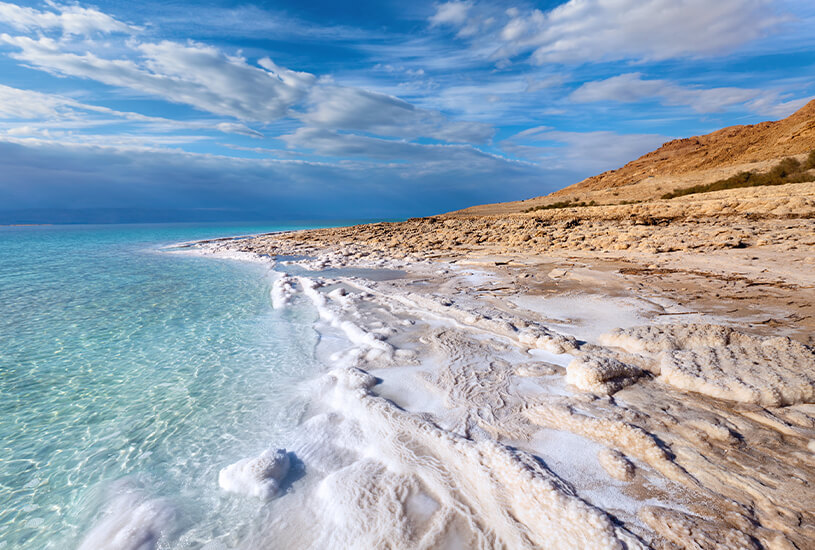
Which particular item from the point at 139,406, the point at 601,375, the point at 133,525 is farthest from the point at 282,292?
the point at 601,375

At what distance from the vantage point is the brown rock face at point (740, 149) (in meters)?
26.2

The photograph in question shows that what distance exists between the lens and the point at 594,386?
348cm

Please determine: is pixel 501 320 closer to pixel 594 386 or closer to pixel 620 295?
pixel 594 386

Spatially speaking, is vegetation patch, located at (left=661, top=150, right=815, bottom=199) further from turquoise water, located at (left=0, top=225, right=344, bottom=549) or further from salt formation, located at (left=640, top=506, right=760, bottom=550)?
turquoise water, located at (left=0, top=225, right=344, bottom=549)

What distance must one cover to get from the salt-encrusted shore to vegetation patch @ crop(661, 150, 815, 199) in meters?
18.4

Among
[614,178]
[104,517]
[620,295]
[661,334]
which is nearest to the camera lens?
[104,517]

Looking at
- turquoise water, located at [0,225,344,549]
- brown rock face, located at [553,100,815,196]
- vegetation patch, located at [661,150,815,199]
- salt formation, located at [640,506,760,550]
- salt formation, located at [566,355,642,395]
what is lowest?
turquoise water, located at [0,225,344,549]

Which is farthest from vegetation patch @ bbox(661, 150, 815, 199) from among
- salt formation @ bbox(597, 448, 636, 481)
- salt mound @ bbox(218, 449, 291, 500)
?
salt mound @ bbox(218, 449, 291, 500)

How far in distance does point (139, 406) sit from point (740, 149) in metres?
47.7

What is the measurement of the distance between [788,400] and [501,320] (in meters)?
3.20

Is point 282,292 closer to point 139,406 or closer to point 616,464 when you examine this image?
point 139,406

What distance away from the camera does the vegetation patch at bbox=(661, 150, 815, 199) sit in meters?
19.0

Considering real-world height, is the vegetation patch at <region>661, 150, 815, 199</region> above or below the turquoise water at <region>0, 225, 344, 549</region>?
above

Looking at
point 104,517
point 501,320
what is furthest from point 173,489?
point 501,320
